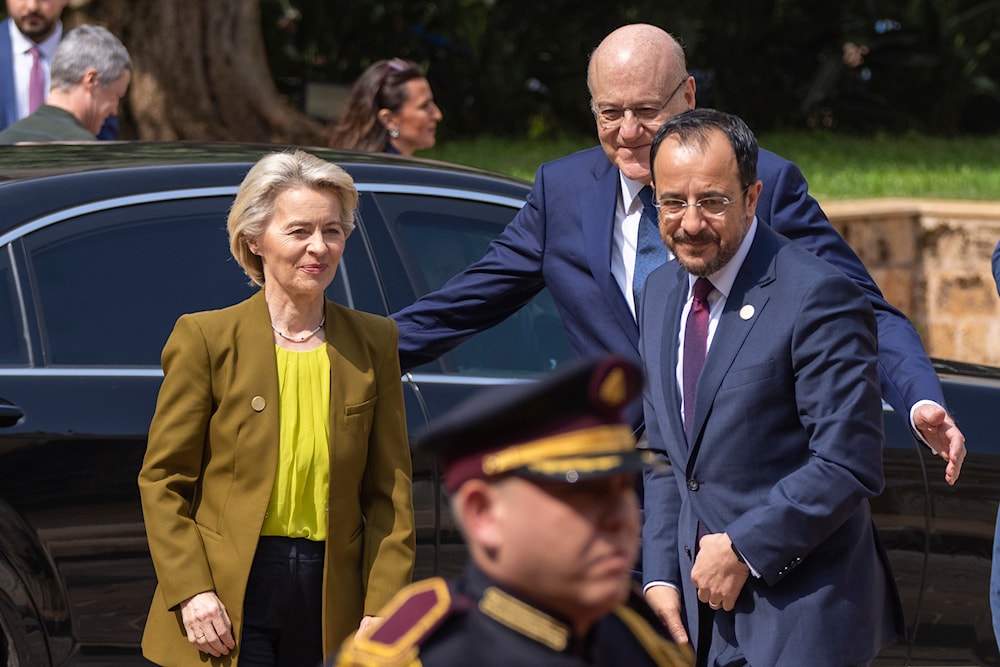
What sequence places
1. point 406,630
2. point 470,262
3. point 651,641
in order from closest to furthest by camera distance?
point 406,630
point 651,641
point 470,262

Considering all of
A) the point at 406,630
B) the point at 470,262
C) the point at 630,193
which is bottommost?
the point at 470,262

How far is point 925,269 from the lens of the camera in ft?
29.3

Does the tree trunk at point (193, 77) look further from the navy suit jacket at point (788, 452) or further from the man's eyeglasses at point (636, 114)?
the navy suit jacket at point (788, 452)

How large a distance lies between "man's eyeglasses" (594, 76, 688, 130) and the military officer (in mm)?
1764

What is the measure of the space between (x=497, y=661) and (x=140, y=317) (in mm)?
2432

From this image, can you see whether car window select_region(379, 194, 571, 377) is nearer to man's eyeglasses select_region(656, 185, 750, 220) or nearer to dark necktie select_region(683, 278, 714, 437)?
dark necktie select_region(683, 278, 714, 437)

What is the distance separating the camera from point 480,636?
6.79ft

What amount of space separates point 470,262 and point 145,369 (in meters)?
1.04

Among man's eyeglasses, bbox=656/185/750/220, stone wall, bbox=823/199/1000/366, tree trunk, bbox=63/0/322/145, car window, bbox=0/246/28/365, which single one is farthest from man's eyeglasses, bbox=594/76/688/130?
tree trunk, bbox=63/0/322/145

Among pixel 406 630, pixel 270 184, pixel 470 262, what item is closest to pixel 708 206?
pixel 270 184

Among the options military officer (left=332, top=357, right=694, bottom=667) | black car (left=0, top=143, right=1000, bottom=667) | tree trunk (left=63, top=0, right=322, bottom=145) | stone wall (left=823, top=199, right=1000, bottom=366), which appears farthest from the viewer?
tree trunk (left=63, top=0, right=322, bottom=145)

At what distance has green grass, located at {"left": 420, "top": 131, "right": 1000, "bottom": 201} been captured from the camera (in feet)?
35.7

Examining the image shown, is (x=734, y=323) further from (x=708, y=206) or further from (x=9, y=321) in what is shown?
(x=9, y=321)

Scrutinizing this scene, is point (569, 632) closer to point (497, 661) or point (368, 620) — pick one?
point (497, 661)
